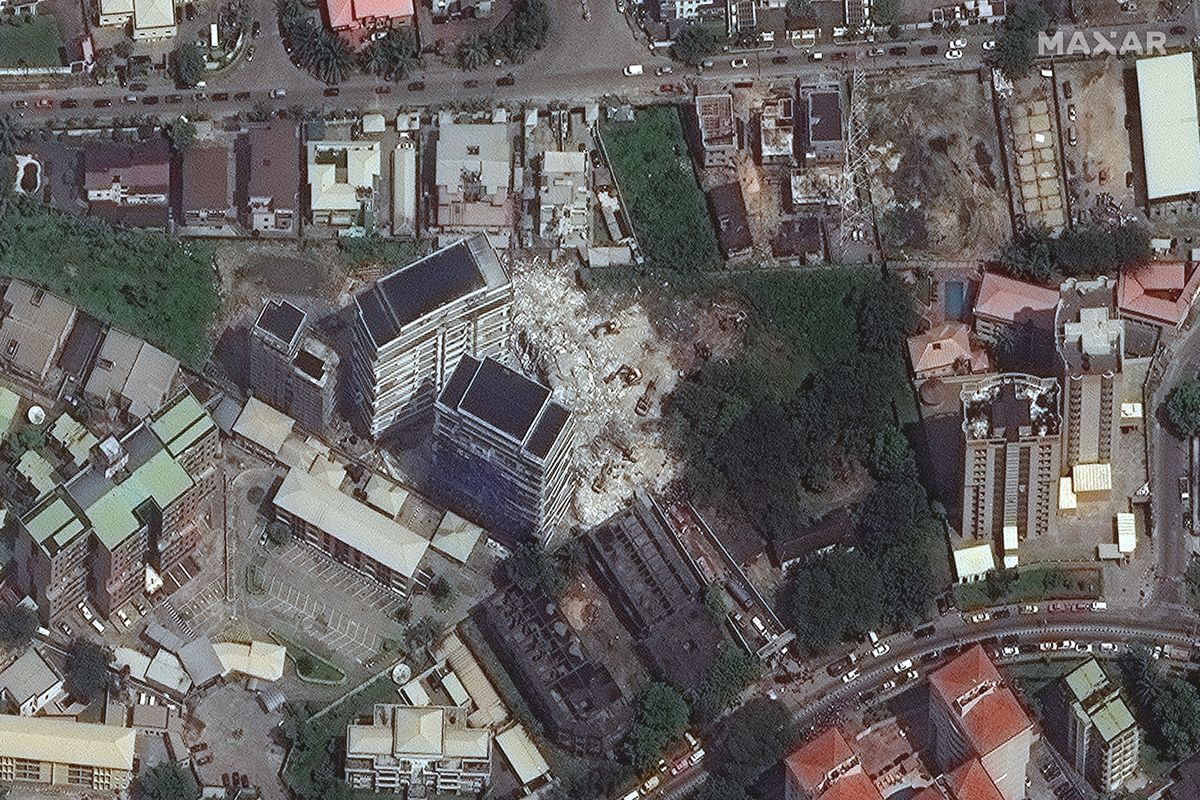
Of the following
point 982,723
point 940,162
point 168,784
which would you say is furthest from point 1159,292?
point 168,784

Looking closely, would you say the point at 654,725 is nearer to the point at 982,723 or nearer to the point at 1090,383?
the point at 982,723

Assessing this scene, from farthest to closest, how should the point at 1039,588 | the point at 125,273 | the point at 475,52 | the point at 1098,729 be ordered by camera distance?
the point at 475,52 → the point at 125,273 → the point at 1039,588 → the point at 1098,729

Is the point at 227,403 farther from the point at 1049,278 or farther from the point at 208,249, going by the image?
the point at 1049,278

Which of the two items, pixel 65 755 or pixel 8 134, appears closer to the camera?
pixel 65 755

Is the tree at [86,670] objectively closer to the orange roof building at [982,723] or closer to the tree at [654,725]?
the tree at [654,725]

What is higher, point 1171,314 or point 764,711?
point 1171,314

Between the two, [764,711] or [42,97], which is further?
[42,97]

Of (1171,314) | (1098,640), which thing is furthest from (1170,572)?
(1171,314)
